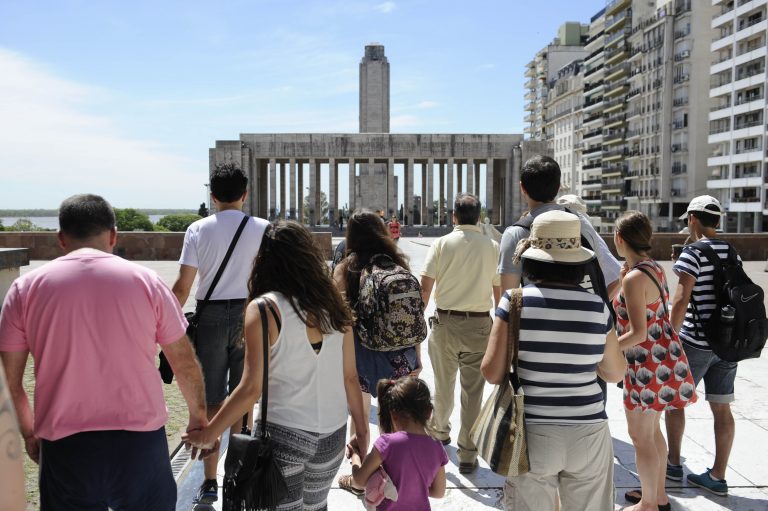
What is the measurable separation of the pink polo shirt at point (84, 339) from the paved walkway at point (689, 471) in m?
1.75

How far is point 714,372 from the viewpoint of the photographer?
4.55 meters

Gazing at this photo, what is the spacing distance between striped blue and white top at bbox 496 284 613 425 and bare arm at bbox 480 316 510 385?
40 mm

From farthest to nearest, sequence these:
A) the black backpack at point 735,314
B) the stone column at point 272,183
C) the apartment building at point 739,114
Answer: the apartment building at point 739,114 < the stone column at point 272,183 < the black backpack at point 735,314

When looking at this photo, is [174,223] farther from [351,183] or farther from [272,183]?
[351,183]

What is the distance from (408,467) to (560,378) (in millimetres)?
729

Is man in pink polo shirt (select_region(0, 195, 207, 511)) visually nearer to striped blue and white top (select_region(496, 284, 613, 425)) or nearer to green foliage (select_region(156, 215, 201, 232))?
striped blue and white top (select_region(496, 284, 613, 425))

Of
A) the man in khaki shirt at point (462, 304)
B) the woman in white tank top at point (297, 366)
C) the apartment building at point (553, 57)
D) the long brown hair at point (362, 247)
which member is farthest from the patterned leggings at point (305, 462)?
the apartment building at point (553, 57)

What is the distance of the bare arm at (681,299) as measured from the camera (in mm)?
4301

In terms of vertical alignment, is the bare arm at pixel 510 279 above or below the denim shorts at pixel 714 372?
above

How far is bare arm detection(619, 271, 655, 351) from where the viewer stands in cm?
367

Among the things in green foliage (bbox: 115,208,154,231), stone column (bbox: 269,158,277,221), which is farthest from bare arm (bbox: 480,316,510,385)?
stone column (bbox: 269,158,277,221)

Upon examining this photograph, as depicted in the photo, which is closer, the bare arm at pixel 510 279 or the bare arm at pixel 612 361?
the bare arm at pixel 612 361

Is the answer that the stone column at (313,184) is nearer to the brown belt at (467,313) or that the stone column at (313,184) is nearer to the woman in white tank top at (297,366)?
the brown belt at (467,313)

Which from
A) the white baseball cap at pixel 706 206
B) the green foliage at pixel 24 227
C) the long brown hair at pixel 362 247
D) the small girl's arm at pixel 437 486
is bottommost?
the small girl's arm at pixel 437 486
